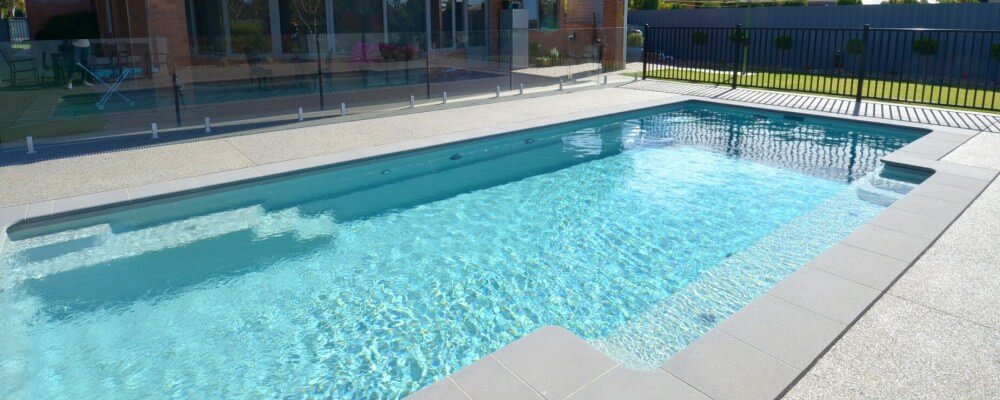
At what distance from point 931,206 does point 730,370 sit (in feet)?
11.7

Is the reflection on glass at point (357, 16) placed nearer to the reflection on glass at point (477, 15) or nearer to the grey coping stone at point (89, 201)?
the reflection on glass at point (477, 15)

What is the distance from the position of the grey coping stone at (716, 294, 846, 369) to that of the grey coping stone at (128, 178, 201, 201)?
518cm

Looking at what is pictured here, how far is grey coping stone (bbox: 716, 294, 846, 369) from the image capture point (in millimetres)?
3146

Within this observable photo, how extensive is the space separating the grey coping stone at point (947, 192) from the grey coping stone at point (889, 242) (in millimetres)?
1263

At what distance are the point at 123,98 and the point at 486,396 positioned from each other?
8938 mm

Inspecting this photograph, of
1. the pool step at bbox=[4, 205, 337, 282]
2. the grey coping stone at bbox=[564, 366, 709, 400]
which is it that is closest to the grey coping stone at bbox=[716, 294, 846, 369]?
the grey coping stone at bbox=[564, 366, 709, 400]

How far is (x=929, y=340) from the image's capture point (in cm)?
326

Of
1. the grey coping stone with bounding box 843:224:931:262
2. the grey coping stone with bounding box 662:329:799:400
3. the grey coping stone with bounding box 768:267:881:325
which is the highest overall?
the grey coping stone with bounding box 843:224:931:262

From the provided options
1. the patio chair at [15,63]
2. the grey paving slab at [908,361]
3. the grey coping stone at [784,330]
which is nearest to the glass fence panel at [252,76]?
the patio chair at [15,63]

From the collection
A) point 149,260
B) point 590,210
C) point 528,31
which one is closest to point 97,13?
point 528,31

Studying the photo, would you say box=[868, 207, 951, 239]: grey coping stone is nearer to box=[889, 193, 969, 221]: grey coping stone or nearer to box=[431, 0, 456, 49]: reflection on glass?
box=[889, 193, 969, 221]: grey coping stone

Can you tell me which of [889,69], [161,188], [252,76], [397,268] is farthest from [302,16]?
[889,69]

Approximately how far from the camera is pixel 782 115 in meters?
10.8

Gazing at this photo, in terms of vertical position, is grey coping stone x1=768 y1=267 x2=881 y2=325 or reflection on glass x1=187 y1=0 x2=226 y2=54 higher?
reflection on glass x1=187 y1=0 x2=226 y2=54
